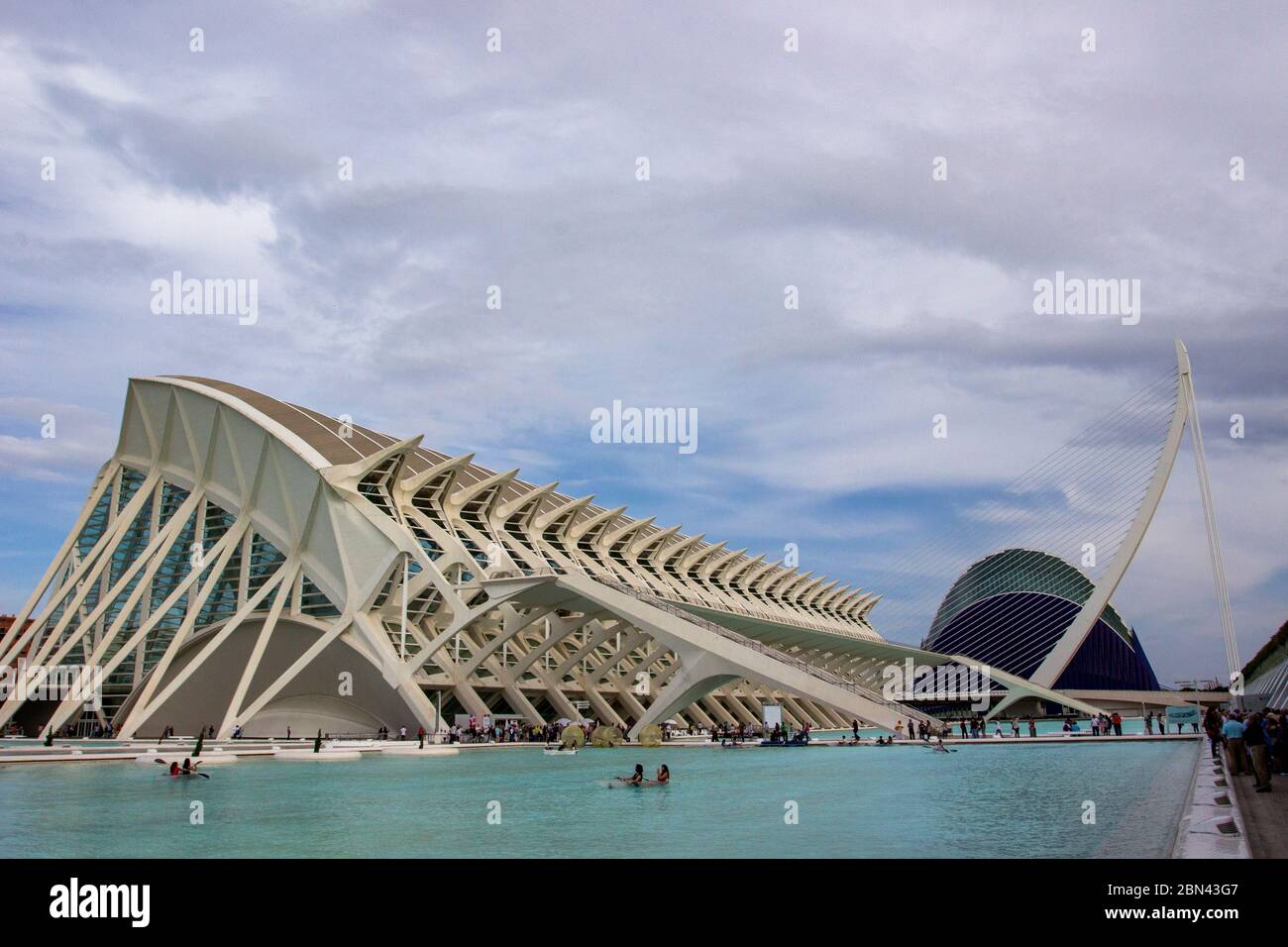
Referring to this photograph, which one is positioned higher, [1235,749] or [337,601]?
[337,601]

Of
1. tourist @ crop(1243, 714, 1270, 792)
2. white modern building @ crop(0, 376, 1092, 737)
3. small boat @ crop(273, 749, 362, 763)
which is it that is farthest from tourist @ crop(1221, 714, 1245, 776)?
small boat @ crop(273, 749, 362, 763)

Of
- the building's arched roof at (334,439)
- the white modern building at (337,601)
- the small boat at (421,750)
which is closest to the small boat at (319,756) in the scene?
the small boat at (421,750)

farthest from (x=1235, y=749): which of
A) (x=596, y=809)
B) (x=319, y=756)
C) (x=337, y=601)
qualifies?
(x=337, y=601)

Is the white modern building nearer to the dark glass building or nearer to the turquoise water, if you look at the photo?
the turquoise water

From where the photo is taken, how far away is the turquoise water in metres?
12.3

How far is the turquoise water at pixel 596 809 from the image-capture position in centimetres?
1228

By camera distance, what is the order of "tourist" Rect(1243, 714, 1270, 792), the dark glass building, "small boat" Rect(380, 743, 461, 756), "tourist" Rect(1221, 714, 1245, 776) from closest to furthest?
"tourist" Rect(1243, 714, 1270, 792), "tourist" Rect(1221, 714, 1245, 776), "small boat" Rect(380, 743, 461, 756), the dark glass building

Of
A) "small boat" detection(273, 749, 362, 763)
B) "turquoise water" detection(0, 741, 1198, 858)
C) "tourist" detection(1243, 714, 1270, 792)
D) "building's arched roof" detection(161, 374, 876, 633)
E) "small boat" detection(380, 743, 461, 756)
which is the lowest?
"small boat" detection(380, 743, 461, 756)

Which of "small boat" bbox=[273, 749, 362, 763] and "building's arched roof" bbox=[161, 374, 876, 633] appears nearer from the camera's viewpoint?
"small boat" bbox=[273, 749, 362, 763]

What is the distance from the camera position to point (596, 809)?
17062 millimetres

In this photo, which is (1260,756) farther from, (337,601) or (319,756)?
(337,601)

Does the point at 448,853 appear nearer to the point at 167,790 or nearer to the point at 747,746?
the point at 167,790

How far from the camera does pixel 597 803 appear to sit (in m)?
18.0
